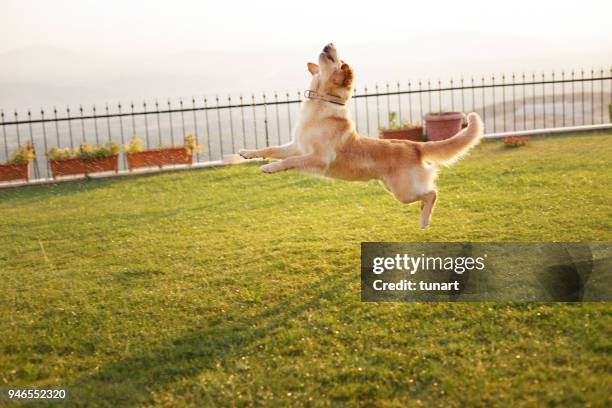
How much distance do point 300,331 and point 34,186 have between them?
9200mm

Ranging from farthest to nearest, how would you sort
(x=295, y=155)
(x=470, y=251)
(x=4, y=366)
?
(x=470, y=251) → (x=295, y=155) → (x=4, y=366)

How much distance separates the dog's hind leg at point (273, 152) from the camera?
17.2ft

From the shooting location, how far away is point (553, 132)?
45.2 ft

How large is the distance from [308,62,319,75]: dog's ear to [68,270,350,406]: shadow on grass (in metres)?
1.92

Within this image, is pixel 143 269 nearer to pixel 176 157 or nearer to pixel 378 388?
pixel 378 388

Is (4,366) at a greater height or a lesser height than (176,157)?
lesser

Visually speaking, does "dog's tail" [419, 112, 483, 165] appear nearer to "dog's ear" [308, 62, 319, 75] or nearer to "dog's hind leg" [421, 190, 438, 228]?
"dog's hind leg" [421, 190, 438, 228]

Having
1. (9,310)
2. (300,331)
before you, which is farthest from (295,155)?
(9,310)

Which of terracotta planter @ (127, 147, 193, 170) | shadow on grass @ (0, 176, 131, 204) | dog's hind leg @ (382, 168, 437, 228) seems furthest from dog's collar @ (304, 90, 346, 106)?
terracotta planter @ (127, 147, 193, 170)

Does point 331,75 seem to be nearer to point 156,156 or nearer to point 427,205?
point 427,205

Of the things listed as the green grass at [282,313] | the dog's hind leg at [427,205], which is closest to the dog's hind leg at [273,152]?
the green grass at [282,313]

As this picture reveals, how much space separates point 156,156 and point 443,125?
6100 millimetres

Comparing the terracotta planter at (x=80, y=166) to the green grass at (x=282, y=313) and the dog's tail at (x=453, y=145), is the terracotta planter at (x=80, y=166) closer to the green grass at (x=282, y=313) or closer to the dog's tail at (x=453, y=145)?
the green grass at (x=282, y=313)

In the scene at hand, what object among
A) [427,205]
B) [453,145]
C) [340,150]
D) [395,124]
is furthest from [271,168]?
[395,124]
